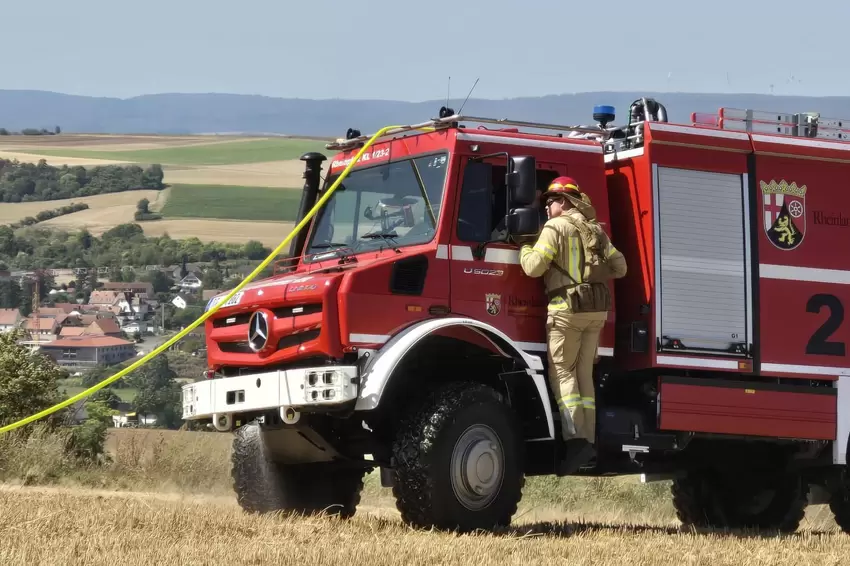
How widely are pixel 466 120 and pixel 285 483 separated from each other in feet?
10.9

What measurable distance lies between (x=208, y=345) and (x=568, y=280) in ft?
9.60

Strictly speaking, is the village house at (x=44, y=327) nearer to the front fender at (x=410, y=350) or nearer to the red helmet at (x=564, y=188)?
the red helmet at (x=564, y=188)

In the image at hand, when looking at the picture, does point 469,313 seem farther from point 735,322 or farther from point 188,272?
point 188,272

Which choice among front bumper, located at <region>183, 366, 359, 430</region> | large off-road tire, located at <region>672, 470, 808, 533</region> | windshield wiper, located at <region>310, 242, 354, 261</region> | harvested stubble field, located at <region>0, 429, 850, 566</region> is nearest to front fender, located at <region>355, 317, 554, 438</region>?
front bumper, located at <region>183, 366, 359, 430</region>

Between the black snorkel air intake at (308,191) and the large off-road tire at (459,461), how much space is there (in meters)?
2.29

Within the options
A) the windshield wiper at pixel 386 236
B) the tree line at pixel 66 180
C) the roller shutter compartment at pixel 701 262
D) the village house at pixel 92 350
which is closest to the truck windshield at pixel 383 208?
the windshield wiper at pixel 386 236

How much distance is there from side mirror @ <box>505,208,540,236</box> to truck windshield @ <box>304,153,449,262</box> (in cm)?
54

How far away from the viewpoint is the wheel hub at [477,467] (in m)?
9.81

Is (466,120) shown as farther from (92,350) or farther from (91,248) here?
(91,248)

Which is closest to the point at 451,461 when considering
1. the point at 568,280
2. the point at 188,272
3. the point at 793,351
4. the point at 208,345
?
the point at 568,280

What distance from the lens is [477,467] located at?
9883 millimetres

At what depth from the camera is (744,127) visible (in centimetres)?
1198

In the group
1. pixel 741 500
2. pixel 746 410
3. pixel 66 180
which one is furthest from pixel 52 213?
pixel 746 410

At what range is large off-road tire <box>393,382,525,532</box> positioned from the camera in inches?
380
